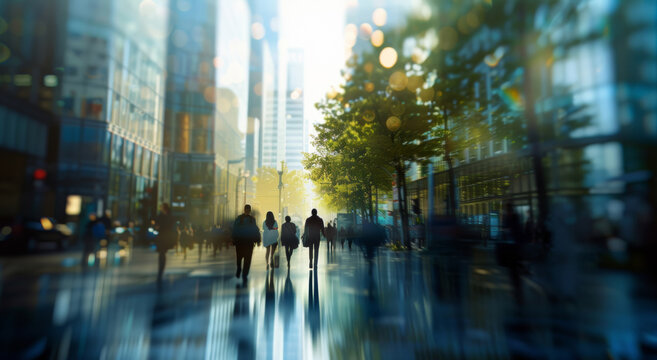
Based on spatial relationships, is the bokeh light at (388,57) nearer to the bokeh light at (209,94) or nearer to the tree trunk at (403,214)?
the tree trunk at (403,214)

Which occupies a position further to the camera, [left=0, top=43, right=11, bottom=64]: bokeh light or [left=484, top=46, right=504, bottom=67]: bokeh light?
[left=0, top=43, right=11, bottom=64]: bokeh light

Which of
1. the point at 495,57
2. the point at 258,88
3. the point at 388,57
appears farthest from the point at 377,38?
the point at 258,88

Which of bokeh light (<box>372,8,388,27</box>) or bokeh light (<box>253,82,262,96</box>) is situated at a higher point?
bokeh light (<box>253,82,262,96</box>)

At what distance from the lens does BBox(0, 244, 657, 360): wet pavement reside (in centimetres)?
496

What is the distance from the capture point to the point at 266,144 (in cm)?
15212

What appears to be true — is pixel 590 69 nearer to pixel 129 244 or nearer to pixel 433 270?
pixel 433 270

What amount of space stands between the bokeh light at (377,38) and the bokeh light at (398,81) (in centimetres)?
198

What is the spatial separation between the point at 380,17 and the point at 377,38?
1.12m

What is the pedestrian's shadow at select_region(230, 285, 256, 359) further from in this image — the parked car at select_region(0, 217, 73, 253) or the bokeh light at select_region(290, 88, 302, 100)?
the bokeh light at select_region(290, 88, 302, 100)

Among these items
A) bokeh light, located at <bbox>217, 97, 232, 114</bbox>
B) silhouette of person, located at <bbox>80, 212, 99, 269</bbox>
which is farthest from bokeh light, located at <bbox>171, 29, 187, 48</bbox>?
silhouette of person, located at <bbox>80, 212, 99, 269</bbox>

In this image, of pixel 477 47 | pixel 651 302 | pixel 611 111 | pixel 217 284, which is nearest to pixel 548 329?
pixel 651 302

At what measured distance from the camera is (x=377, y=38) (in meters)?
15.1

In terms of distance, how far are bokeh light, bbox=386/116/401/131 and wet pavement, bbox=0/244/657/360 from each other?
9568 mm

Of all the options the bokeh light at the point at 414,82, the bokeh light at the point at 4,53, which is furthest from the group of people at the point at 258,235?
the bokeh light at the point at 4,53
